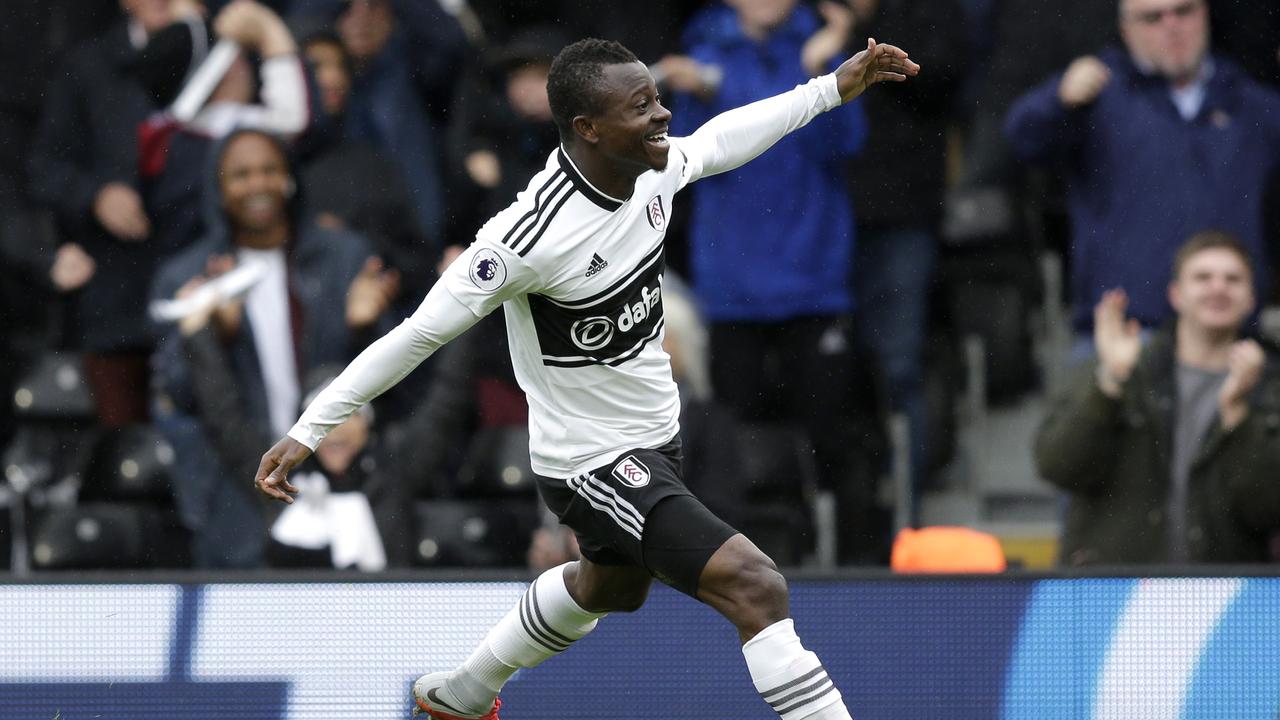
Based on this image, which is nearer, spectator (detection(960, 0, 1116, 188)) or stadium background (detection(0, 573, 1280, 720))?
stadium background (detection(0, 573, 1280, 720))

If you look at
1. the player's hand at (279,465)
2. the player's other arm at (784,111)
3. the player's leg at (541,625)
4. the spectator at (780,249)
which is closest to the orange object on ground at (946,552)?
the spectator at (780,249)

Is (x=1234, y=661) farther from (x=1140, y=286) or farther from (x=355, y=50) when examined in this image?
(x=355, y=50)

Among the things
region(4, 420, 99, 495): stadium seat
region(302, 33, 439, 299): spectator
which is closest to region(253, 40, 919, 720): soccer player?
region(302, 33, 439, 299): spectator

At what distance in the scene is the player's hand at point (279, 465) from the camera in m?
4.64

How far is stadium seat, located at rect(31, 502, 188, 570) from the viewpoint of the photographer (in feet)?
25.7

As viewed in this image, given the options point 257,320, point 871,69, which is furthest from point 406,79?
point 871,69

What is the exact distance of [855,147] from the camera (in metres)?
7.83

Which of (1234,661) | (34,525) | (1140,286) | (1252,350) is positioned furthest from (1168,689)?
(34,525)

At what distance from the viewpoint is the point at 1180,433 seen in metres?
6.98

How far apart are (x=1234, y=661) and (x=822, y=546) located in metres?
2.47

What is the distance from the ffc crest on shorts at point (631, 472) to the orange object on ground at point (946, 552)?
1866mm

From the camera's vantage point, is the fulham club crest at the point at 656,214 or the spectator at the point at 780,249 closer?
the fulham club crest at the point at 656,214

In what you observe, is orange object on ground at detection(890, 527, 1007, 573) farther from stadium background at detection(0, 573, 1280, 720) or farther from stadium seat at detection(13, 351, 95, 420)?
stadium seat at detection(13, 351, 95, 420)

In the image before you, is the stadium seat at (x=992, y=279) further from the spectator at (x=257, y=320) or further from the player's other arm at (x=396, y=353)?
the player's other arm at (x=396, y=353)
